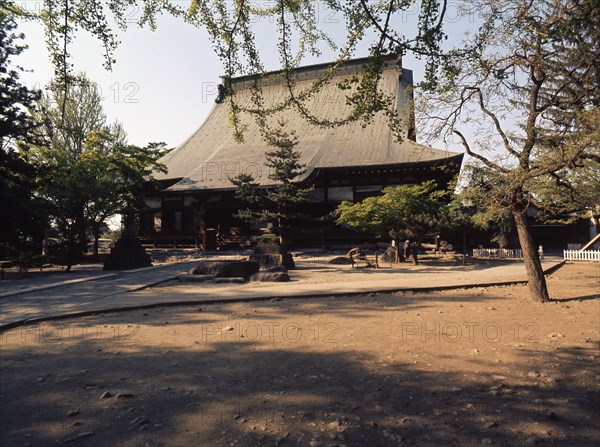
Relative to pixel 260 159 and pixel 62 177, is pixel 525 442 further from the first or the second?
pixel 260 159

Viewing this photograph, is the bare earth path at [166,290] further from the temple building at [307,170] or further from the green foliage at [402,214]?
the temple building at [307,170]

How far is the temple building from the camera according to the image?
18891 millimetres

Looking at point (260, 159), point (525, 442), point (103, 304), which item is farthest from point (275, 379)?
point (260, 159)

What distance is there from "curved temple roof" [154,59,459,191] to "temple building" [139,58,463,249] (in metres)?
0.06

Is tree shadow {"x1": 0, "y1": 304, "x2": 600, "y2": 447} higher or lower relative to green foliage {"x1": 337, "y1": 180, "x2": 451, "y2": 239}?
lower

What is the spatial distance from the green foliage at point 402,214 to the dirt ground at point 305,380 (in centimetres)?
820

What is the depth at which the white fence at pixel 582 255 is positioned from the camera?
60.9 ft

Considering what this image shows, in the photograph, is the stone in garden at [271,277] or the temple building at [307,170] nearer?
the stone in garden at [271,277]

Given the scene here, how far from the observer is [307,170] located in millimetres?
18531
